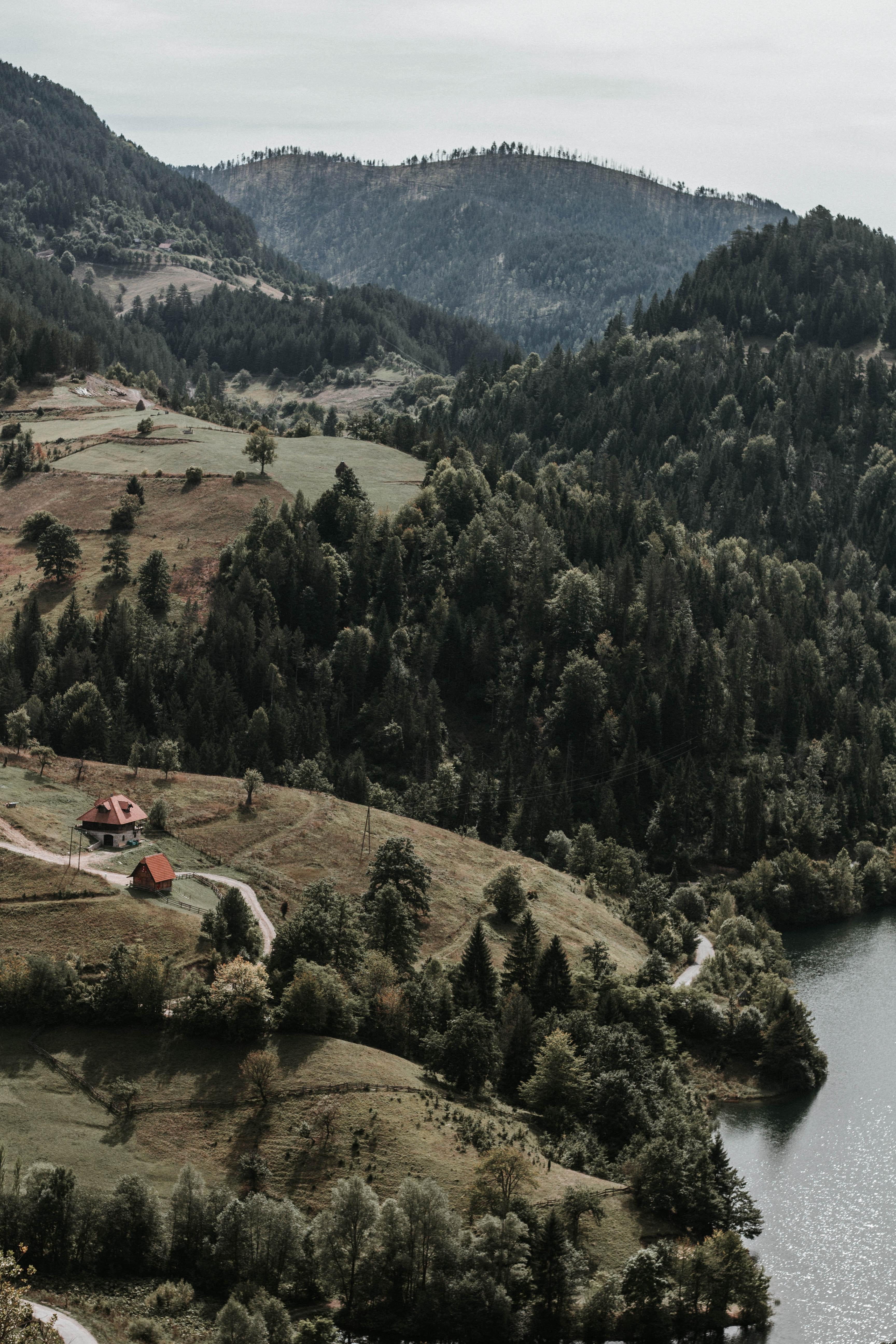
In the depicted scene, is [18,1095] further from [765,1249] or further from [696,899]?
[696,899]

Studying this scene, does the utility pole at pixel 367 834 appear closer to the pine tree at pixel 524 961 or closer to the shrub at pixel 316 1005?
the pine tree at pixel 524 961

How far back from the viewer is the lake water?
97938mm

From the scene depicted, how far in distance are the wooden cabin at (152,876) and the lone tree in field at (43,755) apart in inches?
1205

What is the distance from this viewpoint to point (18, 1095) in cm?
9950

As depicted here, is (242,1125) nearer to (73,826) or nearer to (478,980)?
(478,980)

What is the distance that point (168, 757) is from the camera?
158125 millimetres

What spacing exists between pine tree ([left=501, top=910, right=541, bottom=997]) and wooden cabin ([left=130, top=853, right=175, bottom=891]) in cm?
3193

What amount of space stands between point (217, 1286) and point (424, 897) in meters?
58.3

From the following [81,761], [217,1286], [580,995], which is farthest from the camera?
[81,761]

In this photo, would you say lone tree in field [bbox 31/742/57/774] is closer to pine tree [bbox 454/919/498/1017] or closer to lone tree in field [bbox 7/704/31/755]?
lone tree in field [bbox 7/704/31/755]

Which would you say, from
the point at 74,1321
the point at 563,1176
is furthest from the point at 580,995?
the point at 74,1321

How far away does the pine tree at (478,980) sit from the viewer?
406 feet

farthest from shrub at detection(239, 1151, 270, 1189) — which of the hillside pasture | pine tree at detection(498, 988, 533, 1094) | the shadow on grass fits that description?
the hillside pasture

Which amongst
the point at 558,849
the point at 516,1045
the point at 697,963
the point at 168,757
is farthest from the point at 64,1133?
the point at 558,849
